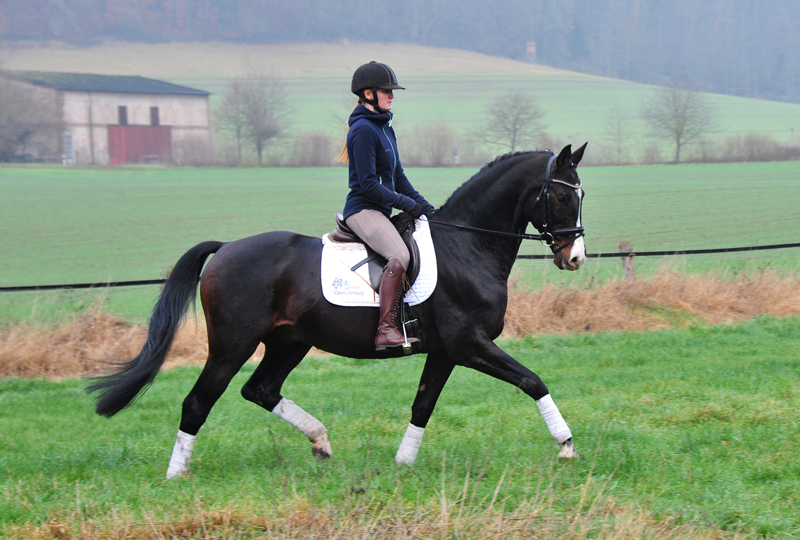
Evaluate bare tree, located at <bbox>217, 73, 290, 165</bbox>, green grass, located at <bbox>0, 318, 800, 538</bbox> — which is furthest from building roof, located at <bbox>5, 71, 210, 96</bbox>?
green grass, located at <bbox>0, 318, 800, 538</bbox>

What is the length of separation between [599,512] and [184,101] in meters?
37.0

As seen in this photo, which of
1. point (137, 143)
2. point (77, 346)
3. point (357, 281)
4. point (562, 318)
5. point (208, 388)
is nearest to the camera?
point (357, 281)

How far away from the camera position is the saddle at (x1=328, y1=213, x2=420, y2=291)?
4926mm

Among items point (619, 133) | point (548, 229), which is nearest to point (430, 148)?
point (619, 133)

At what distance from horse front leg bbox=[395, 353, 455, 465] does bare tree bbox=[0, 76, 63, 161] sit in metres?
21.2

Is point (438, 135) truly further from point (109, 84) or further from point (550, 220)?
point (550, 220)

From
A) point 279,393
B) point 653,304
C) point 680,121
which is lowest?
point 653,304

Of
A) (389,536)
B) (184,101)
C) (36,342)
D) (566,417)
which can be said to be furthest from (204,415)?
(184,101)

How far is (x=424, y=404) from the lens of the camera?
5.10 m

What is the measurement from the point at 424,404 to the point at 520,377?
78 cm

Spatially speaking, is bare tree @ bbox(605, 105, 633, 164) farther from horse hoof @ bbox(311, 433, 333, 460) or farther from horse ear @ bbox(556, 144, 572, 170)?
horse hoof @ bbox(311, 433, 333, 460)

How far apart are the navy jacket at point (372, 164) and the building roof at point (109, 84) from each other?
2682 cm

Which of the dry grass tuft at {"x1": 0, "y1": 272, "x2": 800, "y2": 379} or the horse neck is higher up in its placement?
the horse neck

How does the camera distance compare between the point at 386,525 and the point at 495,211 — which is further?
the point at 495,211
